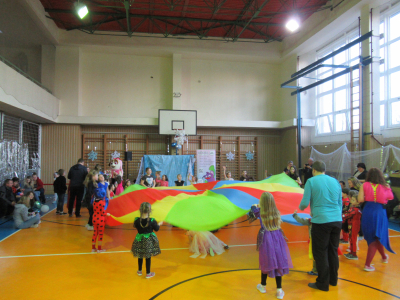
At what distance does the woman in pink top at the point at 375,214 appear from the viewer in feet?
10.3

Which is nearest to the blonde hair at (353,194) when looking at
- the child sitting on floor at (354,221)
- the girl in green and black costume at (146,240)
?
the child sitting on floor at (354,221)

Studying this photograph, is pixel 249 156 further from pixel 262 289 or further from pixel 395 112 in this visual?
pixel 262 289

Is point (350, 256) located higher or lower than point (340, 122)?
lower

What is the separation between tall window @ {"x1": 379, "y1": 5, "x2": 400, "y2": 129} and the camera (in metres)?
7.39

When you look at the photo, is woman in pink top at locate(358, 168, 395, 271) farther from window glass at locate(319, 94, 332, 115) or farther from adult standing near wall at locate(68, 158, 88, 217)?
window glass at locate(319, 94, 332, 115)

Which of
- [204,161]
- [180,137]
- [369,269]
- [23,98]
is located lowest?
[369,269]

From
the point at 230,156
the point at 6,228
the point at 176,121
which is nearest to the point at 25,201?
the point at 6,228

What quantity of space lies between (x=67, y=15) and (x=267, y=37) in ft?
24.9

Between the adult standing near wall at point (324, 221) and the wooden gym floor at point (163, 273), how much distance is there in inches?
9.5

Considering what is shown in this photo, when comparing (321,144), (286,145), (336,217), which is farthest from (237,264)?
(286,145)

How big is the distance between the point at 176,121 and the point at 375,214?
853cm

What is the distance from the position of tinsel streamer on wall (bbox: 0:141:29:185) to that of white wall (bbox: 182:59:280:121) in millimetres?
6186

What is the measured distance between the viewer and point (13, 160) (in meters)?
7.89

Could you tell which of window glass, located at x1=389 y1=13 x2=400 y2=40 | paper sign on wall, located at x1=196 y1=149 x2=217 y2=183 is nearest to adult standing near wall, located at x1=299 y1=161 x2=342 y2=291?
window glass, located at x1=389 y1=13 x2=400 y2=40
